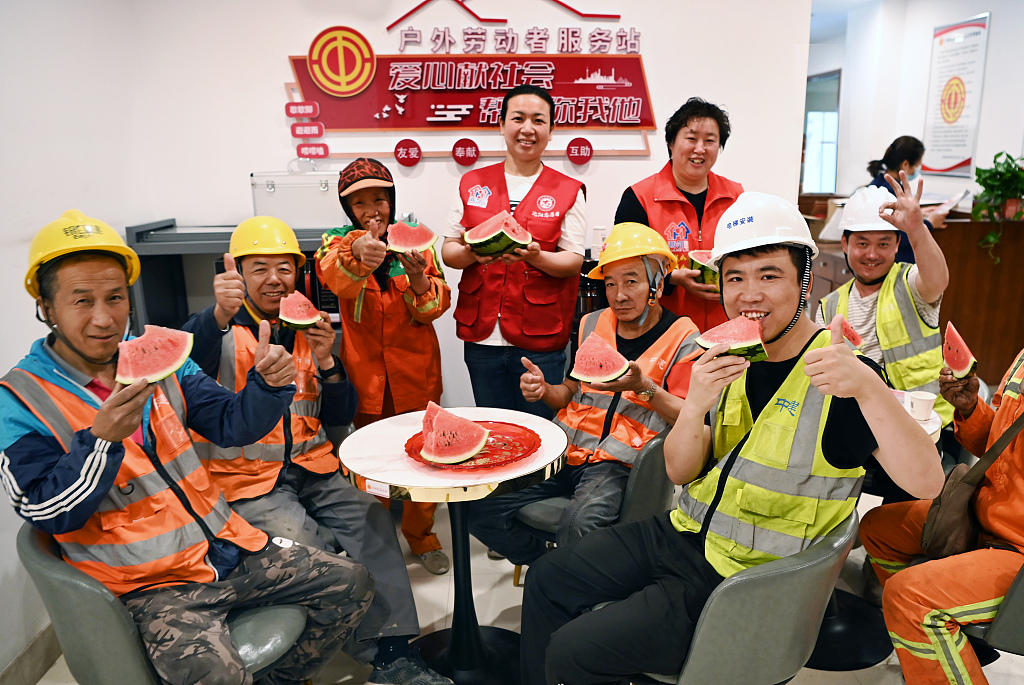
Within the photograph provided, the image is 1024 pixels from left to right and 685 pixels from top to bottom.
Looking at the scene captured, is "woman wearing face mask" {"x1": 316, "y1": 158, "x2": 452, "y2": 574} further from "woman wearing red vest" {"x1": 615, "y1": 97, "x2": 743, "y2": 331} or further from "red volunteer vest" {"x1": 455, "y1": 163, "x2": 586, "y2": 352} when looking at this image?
"woman wearing red vest" {"x1": 615, "y1": 97, "x2": 743, "y2": 331}

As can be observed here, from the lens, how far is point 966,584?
6.73ft

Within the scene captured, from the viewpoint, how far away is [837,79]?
424 inches

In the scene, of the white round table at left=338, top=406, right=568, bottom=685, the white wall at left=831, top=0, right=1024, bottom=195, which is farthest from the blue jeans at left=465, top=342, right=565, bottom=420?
the white wall at left=831, top=0, right=1024, bottom=195

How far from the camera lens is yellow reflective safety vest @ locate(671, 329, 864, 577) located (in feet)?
6.38

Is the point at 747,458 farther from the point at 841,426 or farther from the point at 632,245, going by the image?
the point at 632,245

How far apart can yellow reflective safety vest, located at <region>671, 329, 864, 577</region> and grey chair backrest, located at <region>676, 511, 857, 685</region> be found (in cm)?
9

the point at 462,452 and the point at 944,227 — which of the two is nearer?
the point at 462,452

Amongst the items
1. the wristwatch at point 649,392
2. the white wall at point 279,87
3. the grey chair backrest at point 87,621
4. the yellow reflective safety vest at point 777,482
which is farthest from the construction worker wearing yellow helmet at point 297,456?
the white wall at point 279,87

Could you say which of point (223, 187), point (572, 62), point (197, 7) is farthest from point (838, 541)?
point (197, 7)

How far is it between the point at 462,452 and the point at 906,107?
9.33m

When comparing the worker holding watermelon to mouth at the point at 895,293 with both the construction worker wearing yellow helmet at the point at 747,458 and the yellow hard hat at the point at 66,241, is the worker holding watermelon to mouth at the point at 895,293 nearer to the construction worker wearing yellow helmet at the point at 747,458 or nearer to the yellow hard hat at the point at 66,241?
the construction worker wearing yellow helmet at the point at 747,458

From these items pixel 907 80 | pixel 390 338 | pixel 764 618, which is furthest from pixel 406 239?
pixel 907 80

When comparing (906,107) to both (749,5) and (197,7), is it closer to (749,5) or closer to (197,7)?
(749,5)

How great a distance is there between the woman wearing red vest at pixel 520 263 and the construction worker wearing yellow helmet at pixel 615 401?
56 cm
